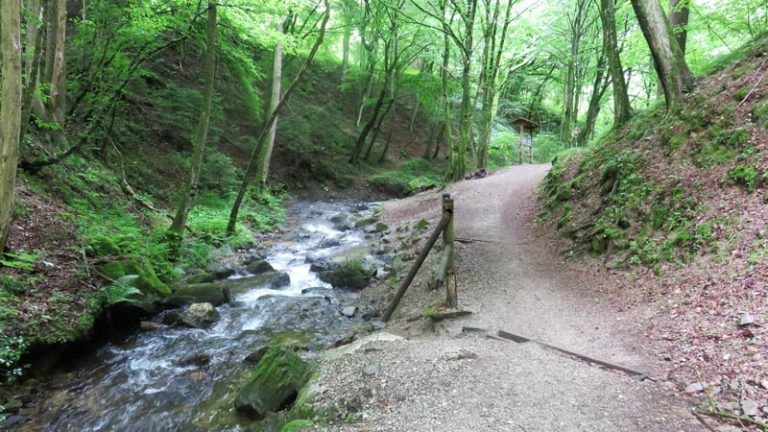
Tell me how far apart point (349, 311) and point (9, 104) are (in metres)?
6.39

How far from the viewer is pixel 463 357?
495 centimetres

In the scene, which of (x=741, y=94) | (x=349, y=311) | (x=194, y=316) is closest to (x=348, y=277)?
(x=349, y=311)

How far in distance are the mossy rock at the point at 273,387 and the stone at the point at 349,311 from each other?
2.90 metres

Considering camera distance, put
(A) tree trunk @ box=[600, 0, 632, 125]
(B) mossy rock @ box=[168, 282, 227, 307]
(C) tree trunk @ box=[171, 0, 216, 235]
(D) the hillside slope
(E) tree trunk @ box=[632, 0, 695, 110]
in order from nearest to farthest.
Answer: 1. (D) the hillside slope
2. (B) mossy rock @ box=[168, 282, 227, 307]
3. (E) tree trunk @ box=[632, 0, 695, 110]
4. (C) tree trunk @ box=[171, 0, 216, 235]
5. (A) tree trunk @ box=[600, 0, 632, 125]

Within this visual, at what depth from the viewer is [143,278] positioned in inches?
314

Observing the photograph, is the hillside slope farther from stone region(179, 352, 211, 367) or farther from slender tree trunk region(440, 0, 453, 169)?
slender tree trunk region(440, 0, 453, 169)

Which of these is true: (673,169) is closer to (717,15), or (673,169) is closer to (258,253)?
(717,15)

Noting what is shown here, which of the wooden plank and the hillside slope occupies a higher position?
the hillside slope

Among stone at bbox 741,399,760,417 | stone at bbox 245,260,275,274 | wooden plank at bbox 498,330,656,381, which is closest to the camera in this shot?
stone at bbox 741,399,760,417

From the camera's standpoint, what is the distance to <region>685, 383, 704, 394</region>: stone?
386cm

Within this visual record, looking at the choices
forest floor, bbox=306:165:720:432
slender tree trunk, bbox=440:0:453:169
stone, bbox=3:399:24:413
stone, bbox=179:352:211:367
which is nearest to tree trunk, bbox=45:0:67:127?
stone, bbox=179:352:211:367

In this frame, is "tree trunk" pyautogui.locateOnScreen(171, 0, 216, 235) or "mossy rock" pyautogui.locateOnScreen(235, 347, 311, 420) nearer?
"mossy rock" pyautogui.locateOnScreen(235, 347, 311, 420)

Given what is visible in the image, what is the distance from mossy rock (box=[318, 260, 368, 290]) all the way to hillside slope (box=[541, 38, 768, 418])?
4.84 metres

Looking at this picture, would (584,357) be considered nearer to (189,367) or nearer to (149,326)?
(189,367)
